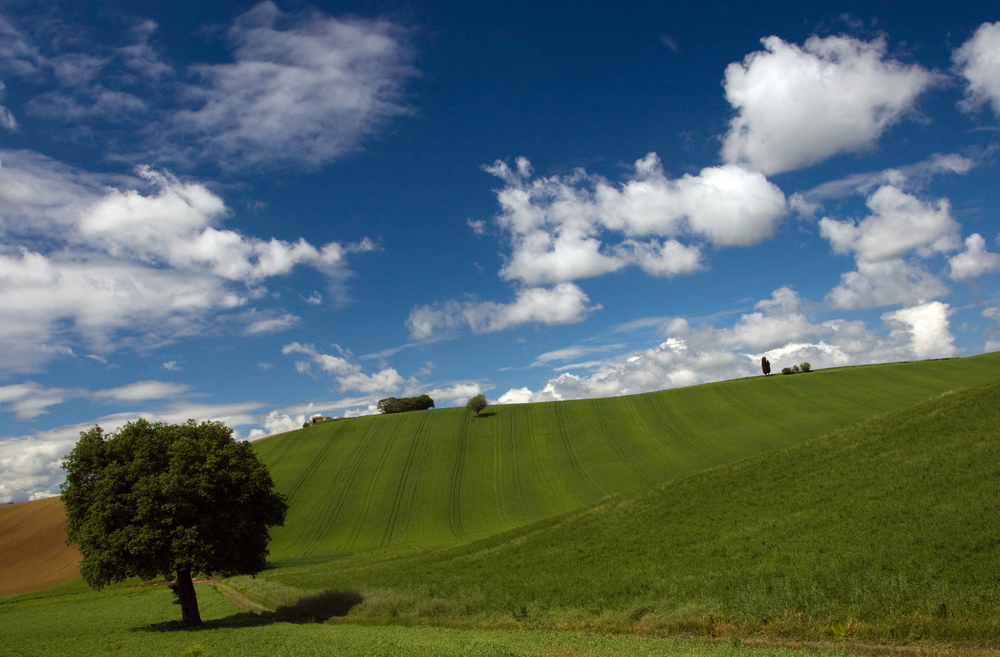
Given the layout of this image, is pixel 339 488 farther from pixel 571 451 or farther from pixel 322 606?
pixel 322 606

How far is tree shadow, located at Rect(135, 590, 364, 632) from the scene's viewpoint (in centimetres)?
2875

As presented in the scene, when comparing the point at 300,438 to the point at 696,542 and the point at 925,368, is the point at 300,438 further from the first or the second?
the point at 925,368

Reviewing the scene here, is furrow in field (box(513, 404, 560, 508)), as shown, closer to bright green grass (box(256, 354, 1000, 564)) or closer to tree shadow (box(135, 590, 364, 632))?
bright green grass (box(256, 354, 1000, 564))

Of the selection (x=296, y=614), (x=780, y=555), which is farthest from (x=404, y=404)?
(x=780, y=555)

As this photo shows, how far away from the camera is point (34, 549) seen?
71.0 metres

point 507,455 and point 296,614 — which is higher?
point 507,455

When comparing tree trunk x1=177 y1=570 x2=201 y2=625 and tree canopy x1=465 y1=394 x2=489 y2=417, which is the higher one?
tree canopy x1=465 y1=394 x2=489 y2=417

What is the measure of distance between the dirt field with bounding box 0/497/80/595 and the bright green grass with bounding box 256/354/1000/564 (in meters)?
25.6

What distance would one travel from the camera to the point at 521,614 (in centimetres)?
2502

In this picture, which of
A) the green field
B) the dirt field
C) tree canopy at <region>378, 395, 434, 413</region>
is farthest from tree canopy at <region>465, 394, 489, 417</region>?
the dirt field

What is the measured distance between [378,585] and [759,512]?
79.1 feet

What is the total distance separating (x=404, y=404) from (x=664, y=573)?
111004 mm

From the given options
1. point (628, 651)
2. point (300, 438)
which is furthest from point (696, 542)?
point (300, 438)

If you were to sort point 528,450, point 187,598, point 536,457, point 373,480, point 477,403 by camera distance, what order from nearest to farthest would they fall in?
point 187,598
point 373,480
point 536,457
point 528,450
point 477,403
